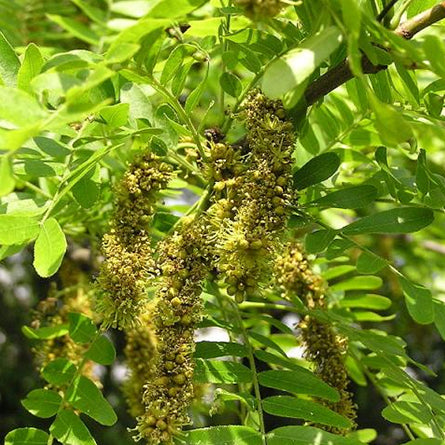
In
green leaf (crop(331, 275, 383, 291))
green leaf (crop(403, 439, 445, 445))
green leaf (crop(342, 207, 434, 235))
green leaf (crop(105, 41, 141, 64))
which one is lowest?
green leaf (crop(331, 275, 383, 291))

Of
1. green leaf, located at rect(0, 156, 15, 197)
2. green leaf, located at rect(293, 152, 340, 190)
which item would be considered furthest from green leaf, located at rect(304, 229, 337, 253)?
green leaf, located at rect(0, 156, 15, 197)

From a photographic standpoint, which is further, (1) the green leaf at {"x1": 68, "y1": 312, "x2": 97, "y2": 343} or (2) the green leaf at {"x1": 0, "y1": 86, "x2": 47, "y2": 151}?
(1) the green leaf at {"x1": 68, "y1": 312, "x2": 97, "y2": 343}

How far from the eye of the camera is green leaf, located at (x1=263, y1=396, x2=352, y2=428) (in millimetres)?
1252

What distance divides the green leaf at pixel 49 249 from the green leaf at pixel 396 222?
1.72 feet

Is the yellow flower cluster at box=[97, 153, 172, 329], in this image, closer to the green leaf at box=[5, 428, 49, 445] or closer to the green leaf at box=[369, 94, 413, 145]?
the green leaf at box=[5, 428, 49, 445]

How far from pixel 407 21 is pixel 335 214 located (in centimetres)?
111

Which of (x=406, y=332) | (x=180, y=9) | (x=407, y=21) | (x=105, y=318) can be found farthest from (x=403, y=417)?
(x=406, y=332)

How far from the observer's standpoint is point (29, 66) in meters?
1.24

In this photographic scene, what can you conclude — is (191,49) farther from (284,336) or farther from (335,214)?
(335,214)

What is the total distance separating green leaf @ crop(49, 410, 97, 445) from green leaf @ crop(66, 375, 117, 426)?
0.10ft

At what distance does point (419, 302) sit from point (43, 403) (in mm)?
721

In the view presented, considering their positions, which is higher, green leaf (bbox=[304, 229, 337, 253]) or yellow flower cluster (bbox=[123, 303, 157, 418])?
green leaf (bbox=[304, 229, 337, 253])

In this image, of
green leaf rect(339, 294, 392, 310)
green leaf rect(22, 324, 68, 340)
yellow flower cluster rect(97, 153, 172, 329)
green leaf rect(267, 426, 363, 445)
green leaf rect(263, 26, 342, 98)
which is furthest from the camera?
green leaf rect(339, 294, 392, 310)

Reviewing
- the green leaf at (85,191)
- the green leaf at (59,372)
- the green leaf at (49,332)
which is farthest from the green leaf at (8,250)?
the green leaf at (49,332)
